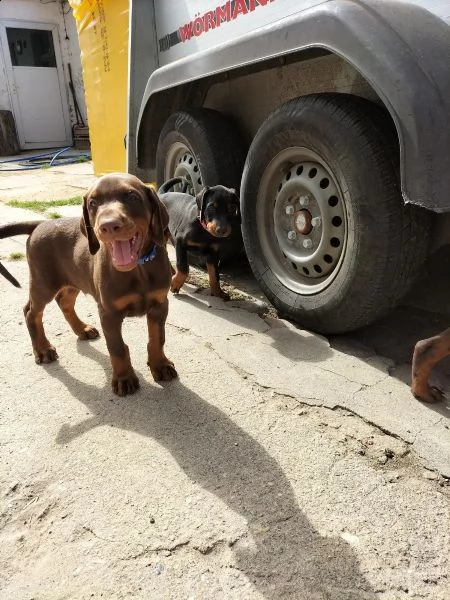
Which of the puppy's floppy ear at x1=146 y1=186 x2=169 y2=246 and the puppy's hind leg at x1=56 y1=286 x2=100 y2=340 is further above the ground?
the puppy's floppy ear at x1=146 y1=186 x2=169 y2=246

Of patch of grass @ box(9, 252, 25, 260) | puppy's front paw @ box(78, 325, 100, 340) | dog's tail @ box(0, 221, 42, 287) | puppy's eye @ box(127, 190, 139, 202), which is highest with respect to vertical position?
puppy's eye @ box(127, 190, 139, 202)

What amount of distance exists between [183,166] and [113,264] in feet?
7.43

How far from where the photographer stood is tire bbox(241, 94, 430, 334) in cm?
225

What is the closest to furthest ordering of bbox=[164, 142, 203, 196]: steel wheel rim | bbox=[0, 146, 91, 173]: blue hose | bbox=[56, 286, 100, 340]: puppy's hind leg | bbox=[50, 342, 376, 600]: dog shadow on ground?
bbox=[50, 342, 376, 600]: dog shadow on ground → bbox=[56, 286, 100, 340]: puppy's hind leg → bbox=[164, 142, 203, 196]: steel wheel rim → bbox=[0, 146, 91, 173]: blue hose

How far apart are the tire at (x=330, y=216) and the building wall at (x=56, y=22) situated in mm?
14688

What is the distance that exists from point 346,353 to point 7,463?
67.2 inches

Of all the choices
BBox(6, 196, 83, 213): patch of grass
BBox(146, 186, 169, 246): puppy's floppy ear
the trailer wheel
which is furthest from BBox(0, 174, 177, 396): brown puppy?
BBox(6, 196, 83, 213): patch of grass

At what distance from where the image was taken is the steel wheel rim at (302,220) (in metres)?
2.61

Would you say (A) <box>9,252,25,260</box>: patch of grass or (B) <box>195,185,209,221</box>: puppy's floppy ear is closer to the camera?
(B) <box>195,185,209,221</box>: puppy's floppy ear

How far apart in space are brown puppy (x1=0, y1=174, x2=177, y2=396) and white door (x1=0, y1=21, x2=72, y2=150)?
15060mm

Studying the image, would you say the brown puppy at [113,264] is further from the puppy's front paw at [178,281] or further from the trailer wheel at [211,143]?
the trailer wheel at [211,143]

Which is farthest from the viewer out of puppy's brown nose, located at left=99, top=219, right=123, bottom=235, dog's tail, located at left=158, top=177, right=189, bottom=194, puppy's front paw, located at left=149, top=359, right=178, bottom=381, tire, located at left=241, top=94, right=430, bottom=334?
dog's tail, located at left=158, top=177, right=189, bottom=194

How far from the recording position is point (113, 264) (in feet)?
6.68

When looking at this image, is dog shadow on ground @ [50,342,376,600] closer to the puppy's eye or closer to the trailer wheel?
the puppy's eye
